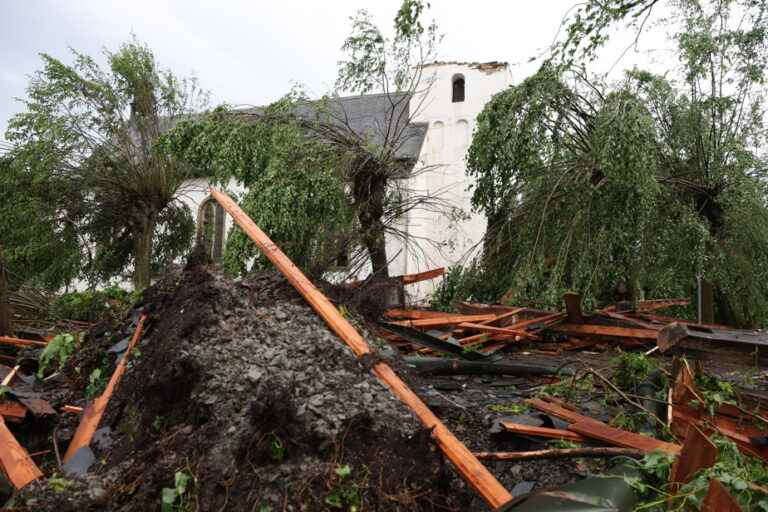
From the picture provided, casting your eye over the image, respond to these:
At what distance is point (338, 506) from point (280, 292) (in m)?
1.62

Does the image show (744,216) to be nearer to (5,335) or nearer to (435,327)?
(435,327)

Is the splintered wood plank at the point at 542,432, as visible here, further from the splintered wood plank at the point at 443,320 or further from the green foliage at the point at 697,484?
the splintered wood plank at the point at 443,320

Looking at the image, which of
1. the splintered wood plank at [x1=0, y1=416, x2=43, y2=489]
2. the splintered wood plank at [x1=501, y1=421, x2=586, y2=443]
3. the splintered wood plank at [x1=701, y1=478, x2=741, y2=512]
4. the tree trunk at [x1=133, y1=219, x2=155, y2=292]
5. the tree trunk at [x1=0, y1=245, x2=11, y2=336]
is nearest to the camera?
the splintered wood plank at [x1=701, y1=478, x2=741, y2=512]

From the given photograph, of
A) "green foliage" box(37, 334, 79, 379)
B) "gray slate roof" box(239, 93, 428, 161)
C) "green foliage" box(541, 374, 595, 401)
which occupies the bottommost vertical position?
"green foliage" box(541, 374, 595, 401)

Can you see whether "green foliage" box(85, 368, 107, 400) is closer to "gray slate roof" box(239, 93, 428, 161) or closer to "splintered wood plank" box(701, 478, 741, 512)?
"splintered wood plank" box(701, 478, 741, 512)

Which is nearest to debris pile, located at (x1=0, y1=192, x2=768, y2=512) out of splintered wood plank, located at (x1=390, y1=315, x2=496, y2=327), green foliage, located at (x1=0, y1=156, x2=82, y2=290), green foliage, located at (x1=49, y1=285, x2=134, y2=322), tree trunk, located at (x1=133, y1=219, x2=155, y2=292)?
splintered wood plank, located at (x1=390, y1=315, x2=496, y2=327)

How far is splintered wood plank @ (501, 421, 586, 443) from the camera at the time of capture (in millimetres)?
2783

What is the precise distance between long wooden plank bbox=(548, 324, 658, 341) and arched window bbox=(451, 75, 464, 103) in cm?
1454

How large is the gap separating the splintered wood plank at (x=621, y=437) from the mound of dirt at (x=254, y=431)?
853 mm

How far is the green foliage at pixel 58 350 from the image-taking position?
3.69 m

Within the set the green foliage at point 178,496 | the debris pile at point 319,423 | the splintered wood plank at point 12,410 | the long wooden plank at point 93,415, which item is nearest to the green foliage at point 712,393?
the debris pile at point 319,423

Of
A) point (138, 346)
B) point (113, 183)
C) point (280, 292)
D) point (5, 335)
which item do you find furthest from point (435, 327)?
point (113, 183)

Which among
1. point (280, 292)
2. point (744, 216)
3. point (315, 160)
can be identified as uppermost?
point (315, 160)

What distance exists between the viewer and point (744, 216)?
7828mm
